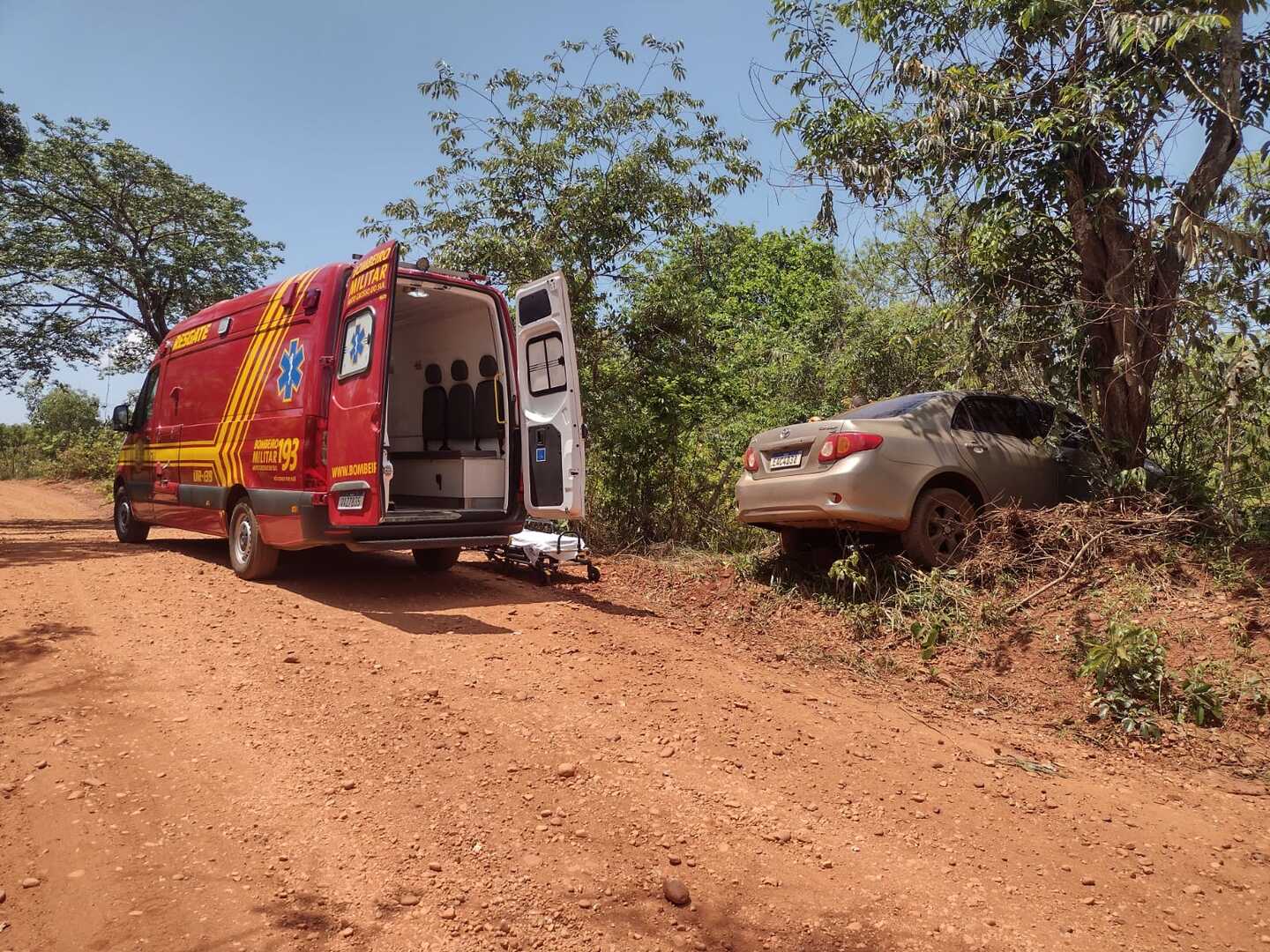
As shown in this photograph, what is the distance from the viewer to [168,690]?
4.26 meters

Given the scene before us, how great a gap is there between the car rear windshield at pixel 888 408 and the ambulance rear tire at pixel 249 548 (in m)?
4.80

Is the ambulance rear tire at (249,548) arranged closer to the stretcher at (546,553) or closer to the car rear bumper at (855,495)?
the stretcher at (546,553)

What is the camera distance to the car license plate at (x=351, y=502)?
5875mm

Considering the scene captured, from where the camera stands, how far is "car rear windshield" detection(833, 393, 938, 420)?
20.7 ft

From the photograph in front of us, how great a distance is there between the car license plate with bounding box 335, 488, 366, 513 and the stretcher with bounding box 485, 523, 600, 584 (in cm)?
167

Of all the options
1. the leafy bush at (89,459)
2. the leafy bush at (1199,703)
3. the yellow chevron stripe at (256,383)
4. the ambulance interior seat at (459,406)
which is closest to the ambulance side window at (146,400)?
the yellow chevron stripe at (256,383)

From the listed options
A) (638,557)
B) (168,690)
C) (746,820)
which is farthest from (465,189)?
(746,820)

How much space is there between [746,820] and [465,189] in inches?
360

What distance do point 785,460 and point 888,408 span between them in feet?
3.15

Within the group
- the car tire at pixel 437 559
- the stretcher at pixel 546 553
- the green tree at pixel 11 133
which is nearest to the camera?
the stretcher at pixel 546 553

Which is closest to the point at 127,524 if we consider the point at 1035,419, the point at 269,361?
the point at 269,361

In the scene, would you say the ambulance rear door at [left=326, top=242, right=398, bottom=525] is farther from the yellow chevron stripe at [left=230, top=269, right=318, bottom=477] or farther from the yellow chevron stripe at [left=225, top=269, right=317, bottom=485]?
the yellow chevron stripe at [left=225, top=269, right=317, bottom=485]

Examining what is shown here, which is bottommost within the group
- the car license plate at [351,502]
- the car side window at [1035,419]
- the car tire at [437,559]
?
the car tire at [437,559]

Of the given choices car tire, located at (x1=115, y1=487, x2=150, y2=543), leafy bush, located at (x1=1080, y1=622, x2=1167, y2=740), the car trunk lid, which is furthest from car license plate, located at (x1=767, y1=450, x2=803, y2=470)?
car tire, located at (x1=115, y1=487, x2=150, y2=543)
